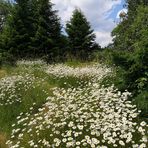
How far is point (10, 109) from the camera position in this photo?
38.9ft

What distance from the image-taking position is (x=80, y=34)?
29922 millimetres

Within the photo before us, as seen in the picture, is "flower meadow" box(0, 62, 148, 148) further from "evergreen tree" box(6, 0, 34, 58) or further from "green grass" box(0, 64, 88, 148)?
"evergreen tree" box(6, 0, 34, 58)

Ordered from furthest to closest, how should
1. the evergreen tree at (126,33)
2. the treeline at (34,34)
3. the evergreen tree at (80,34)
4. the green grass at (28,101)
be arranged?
the evergreen tree at (80,34) < the treeline at (34,34) < the evergreen tree at (126,33) < the green grass at (28,101)

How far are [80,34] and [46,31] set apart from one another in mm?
4710

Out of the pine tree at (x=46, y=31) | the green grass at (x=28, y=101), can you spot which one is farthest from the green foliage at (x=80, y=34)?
the green grass at (x=28, y=101)

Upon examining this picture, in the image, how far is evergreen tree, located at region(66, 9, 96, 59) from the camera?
2975cm

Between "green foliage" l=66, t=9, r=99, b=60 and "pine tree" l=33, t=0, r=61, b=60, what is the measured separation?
350cm

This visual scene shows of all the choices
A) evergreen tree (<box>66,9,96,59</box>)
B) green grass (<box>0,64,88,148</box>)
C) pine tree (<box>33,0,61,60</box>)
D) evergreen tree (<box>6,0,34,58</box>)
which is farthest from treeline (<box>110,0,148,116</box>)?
evergreen tree (<box>66,9,96,59</box>)

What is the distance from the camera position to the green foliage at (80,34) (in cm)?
2975

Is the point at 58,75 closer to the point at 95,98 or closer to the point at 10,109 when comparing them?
the point at 10,109

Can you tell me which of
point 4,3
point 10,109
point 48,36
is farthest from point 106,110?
point 4,3

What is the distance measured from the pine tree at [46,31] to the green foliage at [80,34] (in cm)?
350

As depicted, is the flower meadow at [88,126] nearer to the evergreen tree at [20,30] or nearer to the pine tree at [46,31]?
the pine tree at [46,31]

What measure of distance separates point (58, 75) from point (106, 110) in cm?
612
